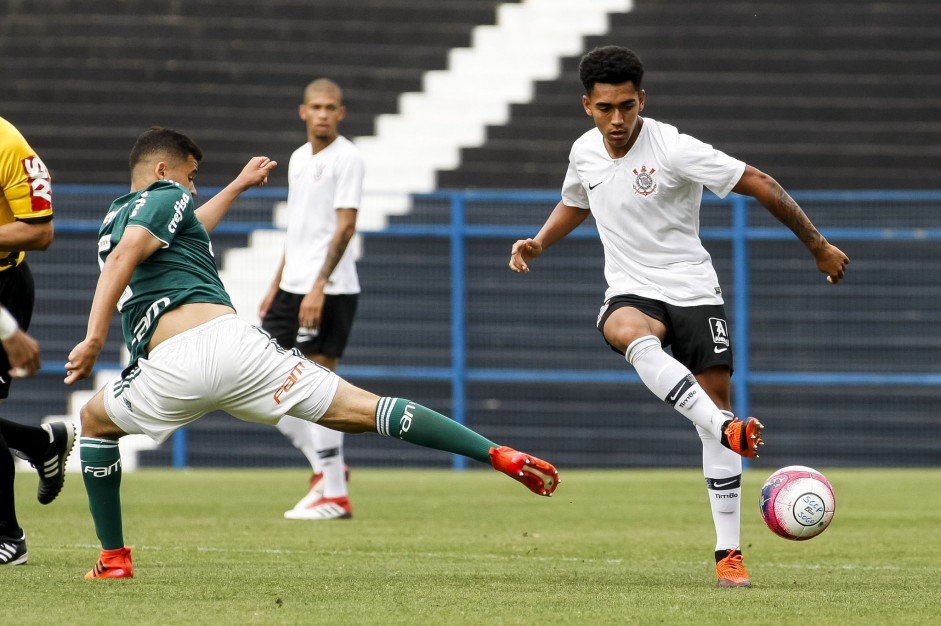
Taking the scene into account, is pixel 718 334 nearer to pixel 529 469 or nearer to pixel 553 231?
pixel 553 231

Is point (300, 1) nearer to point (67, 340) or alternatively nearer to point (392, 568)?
point (67, 340)

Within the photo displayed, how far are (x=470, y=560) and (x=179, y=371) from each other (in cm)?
184

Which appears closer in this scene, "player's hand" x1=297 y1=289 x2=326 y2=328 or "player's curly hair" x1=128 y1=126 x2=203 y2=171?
"player's curly hair" x1=128 y1=126 x2=203 y2=171

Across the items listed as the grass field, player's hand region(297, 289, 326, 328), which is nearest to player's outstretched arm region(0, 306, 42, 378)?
the grass field

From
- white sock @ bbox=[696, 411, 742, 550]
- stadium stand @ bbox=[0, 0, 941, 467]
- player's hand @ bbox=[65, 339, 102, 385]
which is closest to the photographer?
player's hand @ bbox=[65, 339, 102, 385]

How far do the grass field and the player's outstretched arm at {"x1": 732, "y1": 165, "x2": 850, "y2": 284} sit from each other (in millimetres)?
1191

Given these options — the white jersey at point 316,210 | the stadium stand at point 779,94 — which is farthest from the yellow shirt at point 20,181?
the stadium stand at point 779,94

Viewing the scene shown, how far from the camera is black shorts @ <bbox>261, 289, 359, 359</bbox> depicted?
909cm

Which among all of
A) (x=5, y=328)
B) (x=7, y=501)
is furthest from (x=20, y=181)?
(x=5, y=328)

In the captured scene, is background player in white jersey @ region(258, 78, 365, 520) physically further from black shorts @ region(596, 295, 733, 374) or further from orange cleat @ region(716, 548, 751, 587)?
orange cleat @ region(716, 548, 751, 587)

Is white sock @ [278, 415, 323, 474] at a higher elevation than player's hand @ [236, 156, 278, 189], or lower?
lower

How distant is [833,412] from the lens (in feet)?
45.6

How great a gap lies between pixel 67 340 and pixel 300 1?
5241mm

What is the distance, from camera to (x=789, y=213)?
574cm
